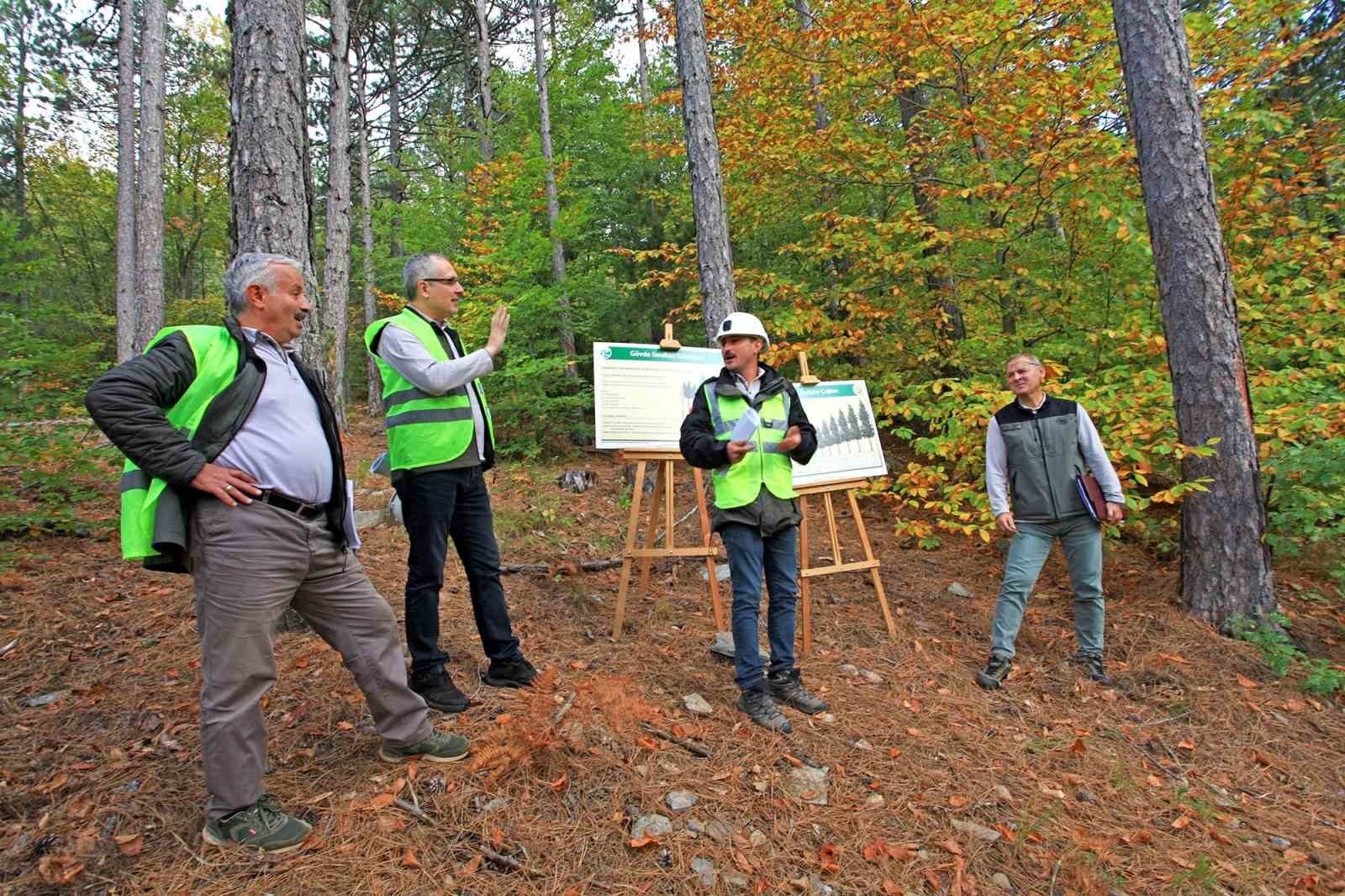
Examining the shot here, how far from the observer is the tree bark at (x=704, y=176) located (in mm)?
6172

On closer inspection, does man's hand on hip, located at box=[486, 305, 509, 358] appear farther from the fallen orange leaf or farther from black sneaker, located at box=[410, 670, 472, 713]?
the fallen orange leaf

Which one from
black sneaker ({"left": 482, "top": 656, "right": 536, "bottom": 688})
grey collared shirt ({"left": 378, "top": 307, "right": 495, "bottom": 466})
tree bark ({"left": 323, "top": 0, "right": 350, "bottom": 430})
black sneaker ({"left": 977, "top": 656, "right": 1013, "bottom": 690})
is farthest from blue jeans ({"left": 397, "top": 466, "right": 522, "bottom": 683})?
tree bark ({"left": 323, "top": 0, "right": 350, "bottom": 430})

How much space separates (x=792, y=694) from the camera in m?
3.84

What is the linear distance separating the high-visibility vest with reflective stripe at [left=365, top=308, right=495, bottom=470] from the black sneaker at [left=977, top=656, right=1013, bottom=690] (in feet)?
11.6

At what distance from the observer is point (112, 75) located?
1836 cm

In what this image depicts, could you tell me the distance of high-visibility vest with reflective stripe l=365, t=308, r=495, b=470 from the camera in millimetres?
3299

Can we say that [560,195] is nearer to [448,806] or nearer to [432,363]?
[432,363]

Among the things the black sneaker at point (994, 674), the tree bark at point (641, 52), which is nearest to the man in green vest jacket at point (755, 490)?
the black sneaker at point (994, 674)

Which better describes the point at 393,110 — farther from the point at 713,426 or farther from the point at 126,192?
the point at 713,426

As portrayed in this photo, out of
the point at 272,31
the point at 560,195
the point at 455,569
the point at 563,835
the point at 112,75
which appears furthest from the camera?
the point at 112,75

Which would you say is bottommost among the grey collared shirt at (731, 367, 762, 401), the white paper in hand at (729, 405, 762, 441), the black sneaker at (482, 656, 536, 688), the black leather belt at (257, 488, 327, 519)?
the black sneaker at (482, 656, 536, 688)

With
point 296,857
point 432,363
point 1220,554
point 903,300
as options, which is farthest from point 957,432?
point 296,857

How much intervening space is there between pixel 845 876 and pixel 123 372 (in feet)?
10.3

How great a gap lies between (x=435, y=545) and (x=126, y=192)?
15.3 metres
